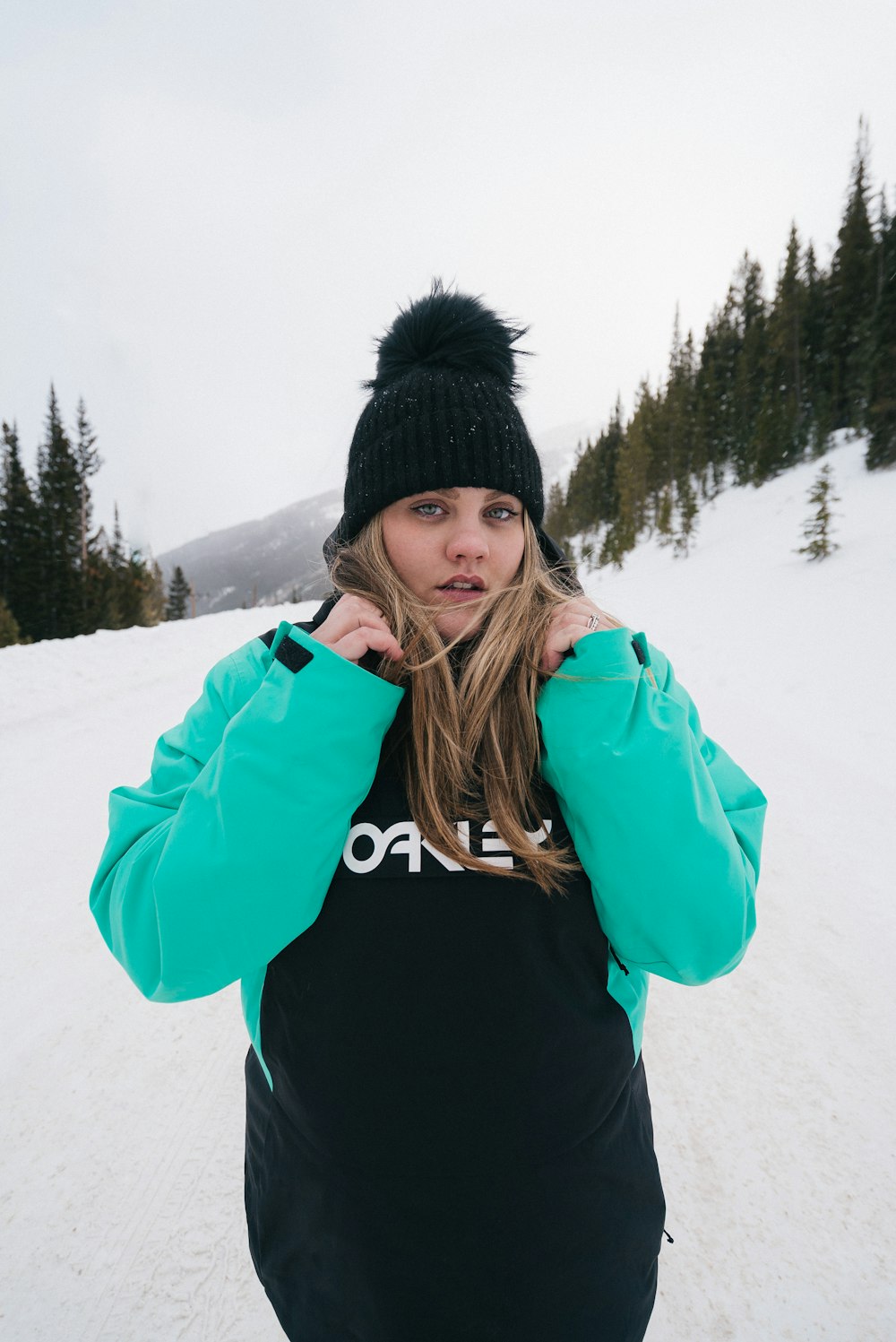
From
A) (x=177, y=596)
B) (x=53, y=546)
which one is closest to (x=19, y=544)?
(x=53, y=546)

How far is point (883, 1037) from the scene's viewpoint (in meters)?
2.48

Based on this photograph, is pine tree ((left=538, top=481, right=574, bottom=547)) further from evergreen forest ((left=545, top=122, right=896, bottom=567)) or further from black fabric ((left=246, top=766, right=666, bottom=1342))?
black fabric ((left=246, top=766, right=666, bottom=1342))

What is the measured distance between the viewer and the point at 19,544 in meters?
34.6

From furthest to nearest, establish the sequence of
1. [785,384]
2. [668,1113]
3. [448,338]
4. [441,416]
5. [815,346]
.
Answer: [785,384], [815,346], [668,1113], [448,338], [441,416]

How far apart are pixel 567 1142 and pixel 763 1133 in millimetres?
1548

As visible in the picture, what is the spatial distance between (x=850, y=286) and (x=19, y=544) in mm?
50225

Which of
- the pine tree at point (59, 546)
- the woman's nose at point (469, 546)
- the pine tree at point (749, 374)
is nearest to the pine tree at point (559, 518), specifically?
the pine tree at point (749, 374)

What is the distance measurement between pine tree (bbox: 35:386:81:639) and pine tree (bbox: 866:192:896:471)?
40273 millimetres

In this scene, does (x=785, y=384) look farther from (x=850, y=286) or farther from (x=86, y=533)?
(x=86, y=533)

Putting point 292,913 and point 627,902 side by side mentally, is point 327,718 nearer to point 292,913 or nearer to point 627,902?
point 292,913

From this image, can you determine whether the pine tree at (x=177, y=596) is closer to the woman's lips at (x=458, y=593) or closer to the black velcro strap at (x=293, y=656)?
the woman's lips at (x=458, y=593)

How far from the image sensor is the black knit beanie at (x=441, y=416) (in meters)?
1.59

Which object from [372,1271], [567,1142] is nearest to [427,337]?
[567,1142]

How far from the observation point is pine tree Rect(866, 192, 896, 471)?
22.0m
